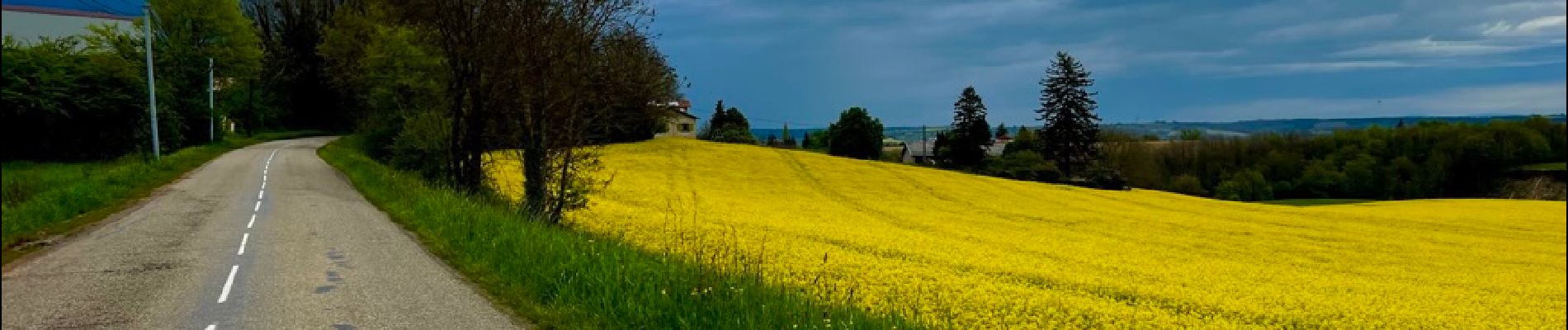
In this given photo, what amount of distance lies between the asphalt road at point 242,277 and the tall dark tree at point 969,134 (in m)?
75.7

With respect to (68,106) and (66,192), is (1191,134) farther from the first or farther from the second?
(66,192)

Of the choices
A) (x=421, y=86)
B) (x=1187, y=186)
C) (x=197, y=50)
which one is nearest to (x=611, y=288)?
(x=421, y=86)

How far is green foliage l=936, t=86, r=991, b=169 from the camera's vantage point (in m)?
90.2

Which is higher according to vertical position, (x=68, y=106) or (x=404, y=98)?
(x=404, y=98)

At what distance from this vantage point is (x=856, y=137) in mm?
108500

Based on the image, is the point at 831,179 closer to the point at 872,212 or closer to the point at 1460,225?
the point at 872,212

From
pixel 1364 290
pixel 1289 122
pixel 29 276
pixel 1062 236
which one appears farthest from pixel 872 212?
pixel 1289 122

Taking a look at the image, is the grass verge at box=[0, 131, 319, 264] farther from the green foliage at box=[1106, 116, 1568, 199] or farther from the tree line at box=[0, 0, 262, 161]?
the green foliage at box=[1106, 116, 1568, 199]

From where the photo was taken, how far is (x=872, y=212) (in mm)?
34781

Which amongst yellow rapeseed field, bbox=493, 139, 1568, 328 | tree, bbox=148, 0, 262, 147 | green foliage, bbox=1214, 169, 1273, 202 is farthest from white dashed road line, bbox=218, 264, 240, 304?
green foliage, bbox=1214, 169, 1273, 202

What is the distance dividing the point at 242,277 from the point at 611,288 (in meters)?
5.89

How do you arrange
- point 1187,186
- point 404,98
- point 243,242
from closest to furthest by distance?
point 243,242 < point 404,98 < point 1187,186

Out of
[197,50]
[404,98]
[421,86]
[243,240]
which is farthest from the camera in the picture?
[197,50]

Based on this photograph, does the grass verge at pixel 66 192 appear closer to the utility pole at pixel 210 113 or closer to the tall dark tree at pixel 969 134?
the utility pole at pixel 210 113
